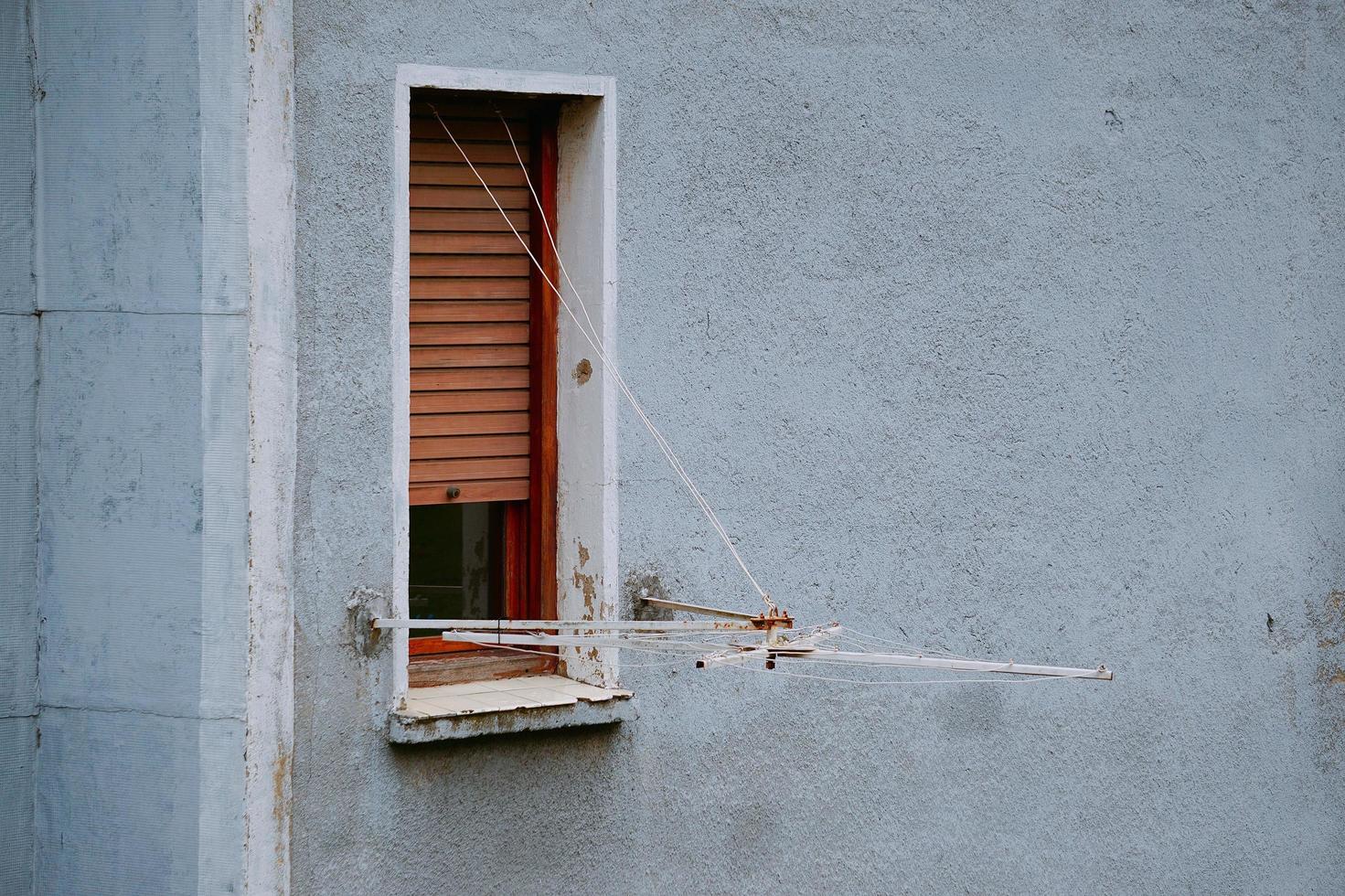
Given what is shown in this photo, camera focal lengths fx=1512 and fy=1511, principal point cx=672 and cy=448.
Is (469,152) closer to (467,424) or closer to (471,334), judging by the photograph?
(471,334)

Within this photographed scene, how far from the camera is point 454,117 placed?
492cm

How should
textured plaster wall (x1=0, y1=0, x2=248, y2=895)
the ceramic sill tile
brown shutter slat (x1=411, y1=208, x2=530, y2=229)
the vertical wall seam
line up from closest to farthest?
textured plaster wall (x1=0, y1=0, x2=248, y2=895), the vertical wall seam, the ceramic sill tile, brown shutter slat (x1=411, y1=208, x2=530, y2=229)

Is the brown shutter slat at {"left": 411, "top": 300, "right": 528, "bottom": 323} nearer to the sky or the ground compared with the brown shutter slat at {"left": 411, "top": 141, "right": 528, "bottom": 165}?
nearer to the ground

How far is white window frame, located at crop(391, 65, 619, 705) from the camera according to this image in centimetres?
461

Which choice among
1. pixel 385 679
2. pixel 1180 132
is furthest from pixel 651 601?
pixel 1180 132

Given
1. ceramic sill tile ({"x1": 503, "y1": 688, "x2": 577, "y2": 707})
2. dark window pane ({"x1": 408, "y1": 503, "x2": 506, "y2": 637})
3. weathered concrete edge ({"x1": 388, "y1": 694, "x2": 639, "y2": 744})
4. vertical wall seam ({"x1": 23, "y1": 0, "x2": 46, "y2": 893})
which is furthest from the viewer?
dark window pane ({"x1": 408, "y1": 503, "x2": 506, "y2": 637})

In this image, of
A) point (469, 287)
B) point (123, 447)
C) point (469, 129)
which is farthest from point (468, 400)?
point (123, 447)

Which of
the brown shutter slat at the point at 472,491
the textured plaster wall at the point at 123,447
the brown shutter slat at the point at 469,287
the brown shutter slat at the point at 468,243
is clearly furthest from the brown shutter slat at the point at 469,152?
the brown shutter slat at the point at 472,491

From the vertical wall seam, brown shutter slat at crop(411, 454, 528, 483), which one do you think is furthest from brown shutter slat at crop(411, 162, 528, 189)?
the vertical wall seam

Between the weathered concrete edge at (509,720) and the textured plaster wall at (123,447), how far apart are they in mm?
549

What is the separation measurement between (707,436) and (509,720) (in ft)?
3.81

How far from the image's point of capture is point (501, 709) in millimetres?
4637

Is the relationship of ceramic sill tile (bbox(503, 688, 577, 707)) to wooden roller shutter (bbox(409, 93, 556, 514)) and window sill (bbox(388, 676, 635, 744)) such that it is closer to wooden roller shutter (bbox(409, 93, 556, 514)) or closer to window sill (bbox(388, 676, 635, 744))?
window sill (bbox(388, 676, 635, 744))

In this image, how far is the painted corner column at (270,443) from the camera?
4.21m
